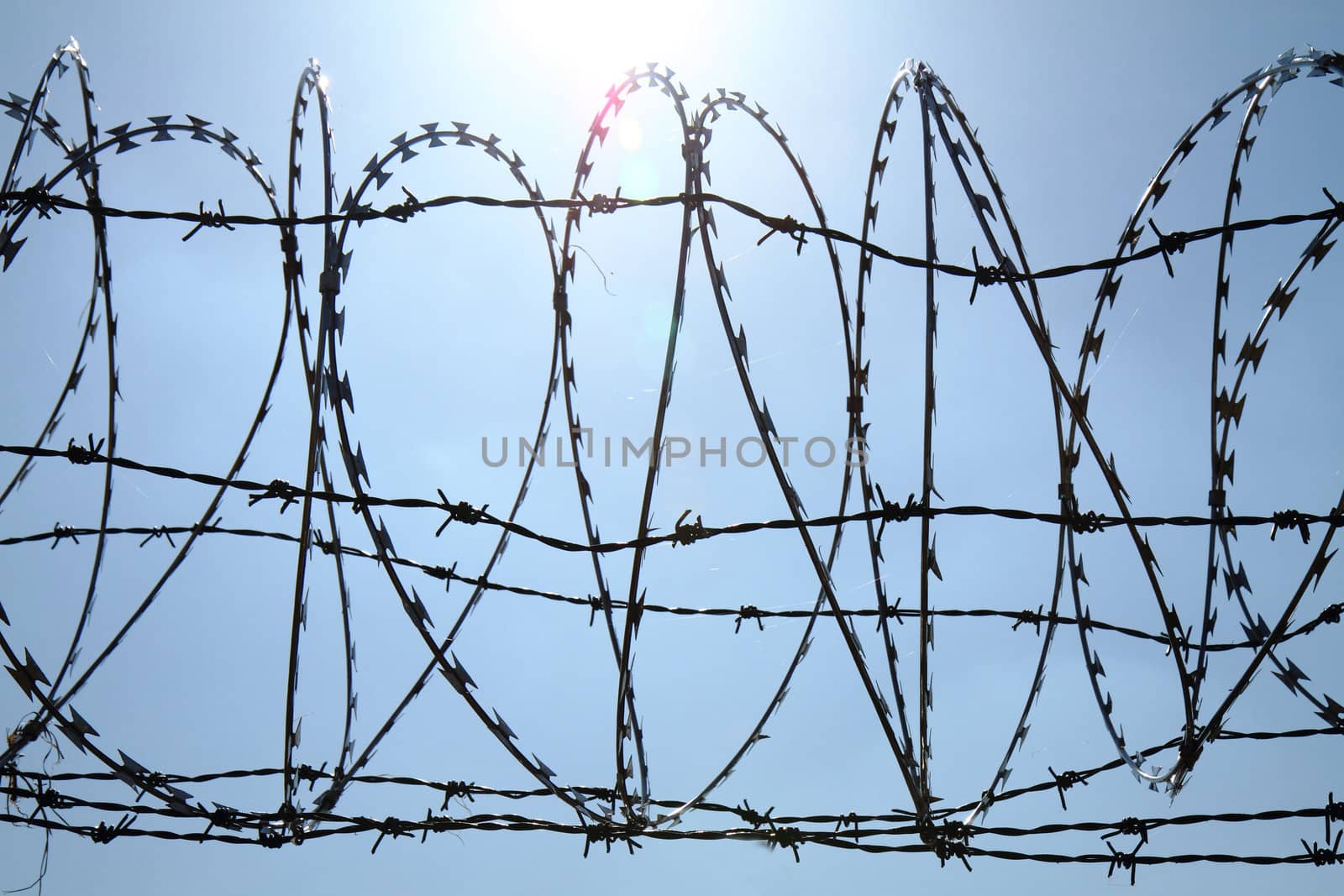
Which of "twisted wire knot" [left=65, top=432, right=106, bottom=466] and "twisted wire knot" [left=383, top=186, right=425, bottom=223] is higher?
"twisted wire knot" [left=383, top=186, right=425, bottom=223]

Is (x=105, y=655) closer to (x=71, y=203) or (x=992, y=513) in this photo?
(x=71, y=203)

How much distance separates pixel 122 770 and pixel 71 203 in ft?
7.68

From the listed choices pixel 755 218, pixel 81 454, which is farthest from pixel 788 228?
pixel 81 454

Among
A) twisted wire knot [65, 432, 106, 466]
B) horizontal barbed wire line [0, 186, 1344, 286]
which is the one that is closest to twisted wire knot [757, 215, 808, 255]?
horizontal barbed wire line [0, 186, 1344, 286]

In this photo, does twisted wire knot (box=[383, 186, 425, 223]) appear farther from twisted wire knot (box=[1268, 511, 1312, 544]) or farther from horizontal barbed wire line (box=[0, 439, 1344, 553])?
twisted wire knot (box=[1268, 511, 1312, 544])

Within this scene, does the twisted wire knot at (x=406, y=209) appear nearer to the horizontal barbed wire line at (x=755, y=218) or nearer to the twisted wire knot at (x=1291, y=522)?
the horizontal barbed wire line at (x=755, y=218)

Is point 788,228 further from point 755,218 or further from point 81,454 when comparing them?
point 81,454

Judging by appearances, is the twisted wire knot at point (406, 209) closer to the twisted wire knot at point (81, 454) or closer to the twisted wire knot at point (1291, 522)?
the twisted wire knot at point (81, 454)

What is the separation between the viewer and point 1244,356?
4.14 meters

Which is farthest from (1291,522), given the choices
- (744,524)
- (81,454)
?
(81,454)

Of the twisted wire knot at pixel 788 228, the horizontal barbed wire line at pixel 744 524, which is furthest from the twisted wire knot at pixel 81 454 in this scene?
the twisted wire knot at pixel 788 228

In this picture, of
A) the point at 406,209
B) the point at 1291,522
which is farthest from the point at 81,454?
the point at 1291,522

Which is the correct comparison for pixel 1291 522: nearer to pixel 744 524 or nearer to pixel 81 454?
pixel 744 524

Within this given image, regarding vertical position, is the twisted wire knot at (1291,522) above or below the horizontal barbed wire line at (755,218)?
below
